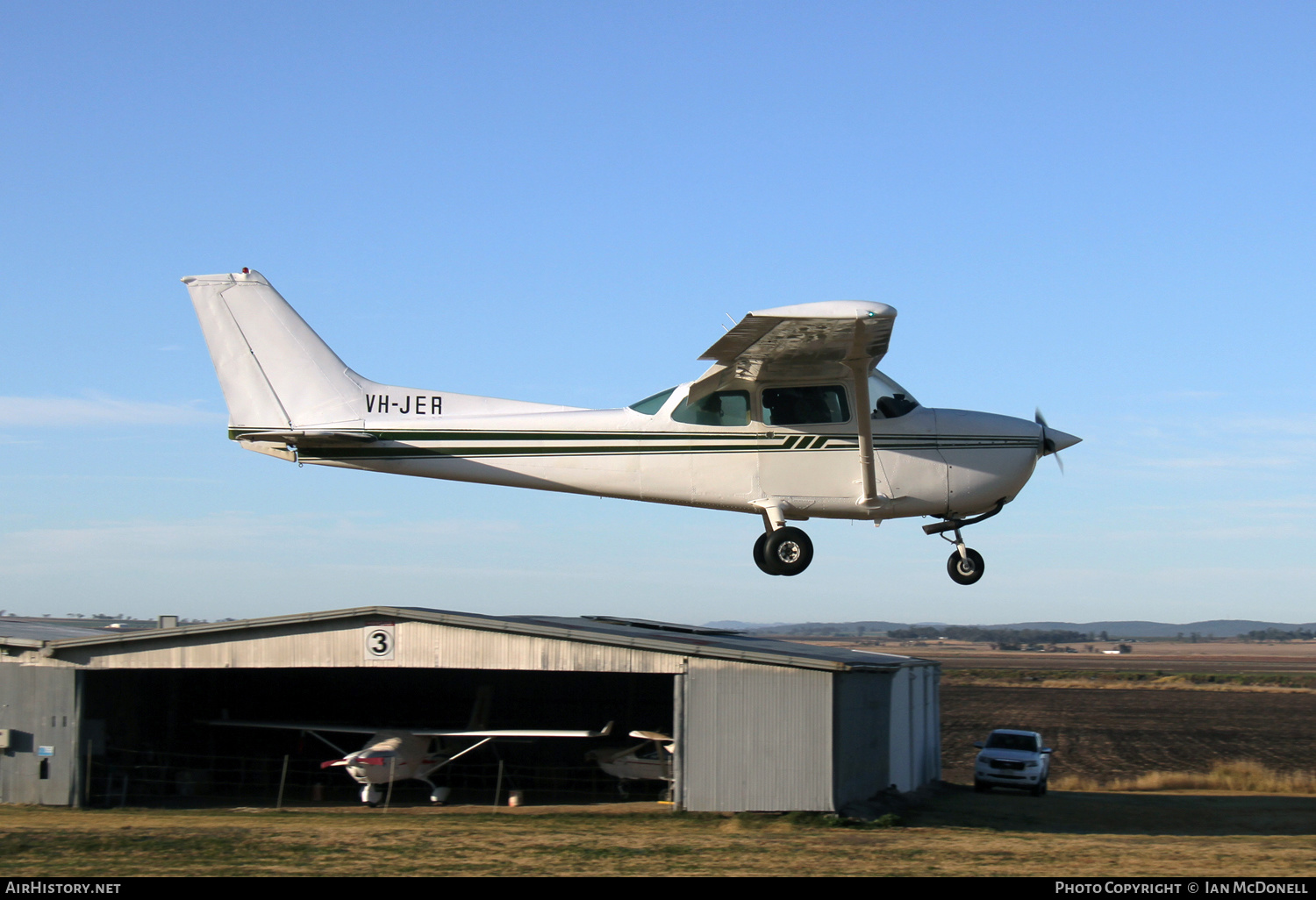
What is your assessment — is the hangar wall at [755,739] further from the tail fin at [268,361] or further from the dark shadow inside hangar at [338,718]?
the tail fin at [268,361]

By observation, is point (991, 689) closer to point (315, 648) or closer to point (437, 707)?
point (437, 707)

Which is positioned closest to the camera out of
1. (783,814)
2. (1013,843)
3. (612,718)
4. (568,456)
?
(568,456)

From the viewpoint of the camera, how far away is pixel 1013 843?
1612 centimetres

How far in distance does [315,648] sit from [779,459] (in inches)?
352

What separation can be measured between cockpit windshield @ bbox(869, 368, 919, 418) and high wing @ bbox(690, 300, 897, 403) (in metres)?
0.59

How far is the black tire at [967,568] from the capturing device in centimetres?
1547

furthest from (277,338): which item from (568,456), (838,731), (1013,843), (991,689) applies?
(991,689)

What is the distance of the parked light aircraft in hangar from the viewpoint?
21359 millimetres

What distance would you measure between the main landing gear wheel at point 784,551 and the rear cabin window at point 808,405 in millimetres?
1359

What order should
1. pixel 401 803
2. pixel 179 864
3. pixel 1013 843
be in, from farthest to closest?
pixel 401 803, pixel 1013 843, pixel 179 864

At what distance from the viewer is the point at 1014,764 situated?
25750mm

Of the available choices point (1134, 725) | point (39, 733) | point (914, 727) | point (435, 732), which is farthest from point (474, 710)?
point (1134, 725)

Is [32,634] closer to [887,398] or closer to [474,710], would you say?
[474,710]

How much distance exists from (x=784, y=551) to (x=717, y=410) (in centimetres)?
191
